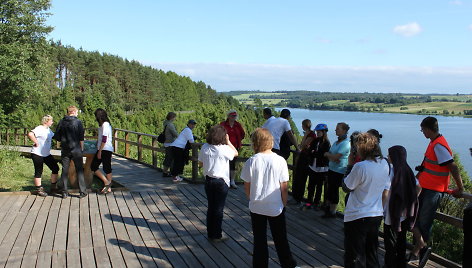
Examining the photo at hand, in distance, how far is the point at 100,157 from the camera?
655 cm

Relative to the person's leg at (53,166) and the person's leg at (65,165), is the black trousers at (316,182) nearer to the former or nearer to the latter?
the person's leg at (65,165)

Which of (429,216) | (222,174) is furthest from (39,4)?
(429,216)

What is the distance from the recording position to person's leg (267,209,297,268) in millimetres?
3488

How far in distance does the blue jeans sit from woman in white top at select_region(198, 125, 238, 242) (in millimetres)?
2018

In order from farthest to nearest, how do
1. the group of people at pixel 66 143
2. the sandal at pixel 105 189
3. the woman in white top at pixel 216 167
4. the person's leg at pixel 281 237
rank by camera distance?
the sandal at pixel 105 189 < the group of people at pixel 66 143 < the woman in white top at pixel 216 167 < the person's leg at pixel 281 237

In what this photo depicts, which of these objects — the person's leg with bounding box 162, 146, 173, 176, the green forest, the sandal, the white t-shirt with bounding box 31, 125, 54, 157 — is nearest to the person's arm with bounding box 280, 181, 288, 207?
the sandal

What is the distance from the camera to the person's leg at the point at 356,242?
3410 mm

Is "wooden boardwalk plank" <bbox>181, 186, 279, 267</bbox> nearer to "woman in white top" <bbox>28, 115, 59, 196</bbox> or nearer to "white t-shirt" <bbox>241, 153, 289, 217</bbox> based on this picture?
"white t-shirt" <bbox>241, 153, 289, 217</bbox>

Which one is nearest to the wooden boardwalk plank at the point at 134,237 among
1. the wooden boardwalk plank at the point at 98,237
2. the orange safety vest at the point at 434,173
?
the wooden boardwalk plank at the point at 98,237

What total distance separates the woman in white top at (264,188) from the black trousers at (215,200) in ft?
3.17

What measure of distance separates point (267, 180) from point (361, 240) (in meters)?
0.96

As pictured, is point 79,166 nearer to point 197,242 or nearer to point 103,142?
point 103,142

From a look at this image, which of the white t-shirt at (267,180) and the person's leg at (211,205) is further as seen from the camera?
the person's leg at (211,205)

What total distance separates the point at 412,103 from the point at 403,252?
86.2m
